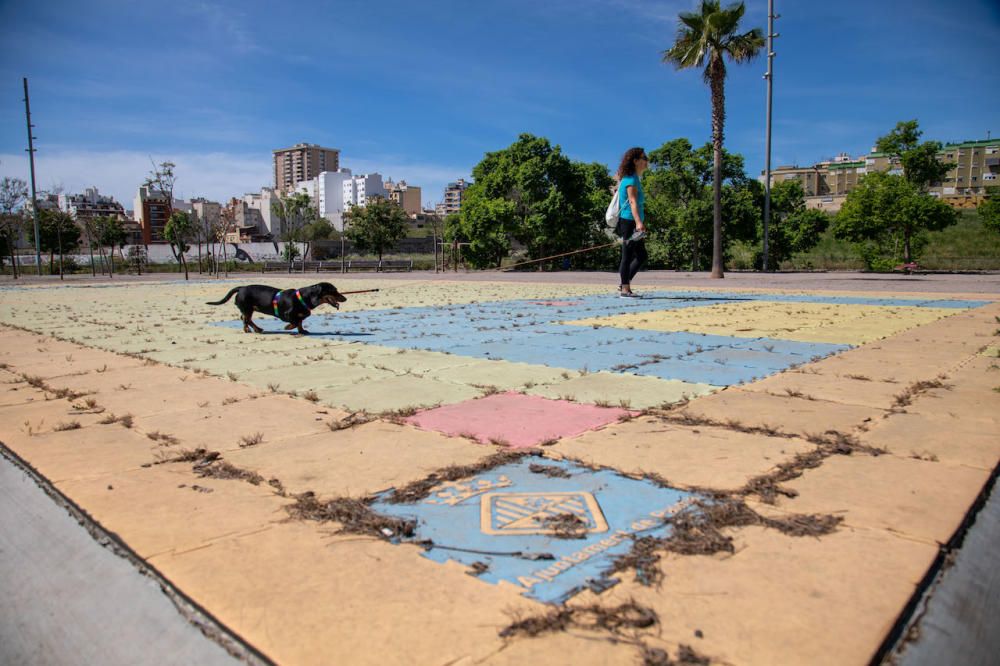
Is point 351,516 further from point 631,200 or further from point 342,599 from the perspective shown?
point 631,200

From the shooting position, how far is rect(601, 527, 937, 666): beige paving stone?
1408 mm

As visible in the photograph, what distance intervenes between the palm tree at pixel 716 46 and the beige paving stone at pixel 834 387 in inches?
701

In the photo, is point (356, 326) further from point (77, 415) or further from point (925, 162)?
point (925, 162)

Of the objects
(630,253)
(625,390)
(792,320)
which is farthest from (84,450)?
(630,253)

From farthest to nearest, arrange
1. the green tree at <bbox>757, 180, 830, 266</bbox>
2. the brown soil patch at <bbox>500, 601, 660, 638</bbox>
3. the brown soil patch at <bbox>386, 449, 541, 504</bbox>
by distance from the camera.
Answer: the green tree at <bbox>757, 180, 830, 266</bbox>, the brown soil patch at <bbox>386, 449, 541, 504</bbox>, the brown soil patch at <bbox>500, 601, 660, 638</bbox>

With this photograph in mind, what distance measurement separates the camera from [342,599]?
164 centimetres

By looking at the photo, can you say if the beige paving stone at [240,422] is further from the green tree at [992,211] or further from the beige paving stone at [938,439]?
the green tree at [992,211]

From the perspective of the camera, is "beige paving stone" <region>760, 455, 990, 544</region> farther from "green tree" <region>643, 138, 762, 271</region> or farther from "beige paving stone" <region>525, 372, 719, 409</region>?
"green tree" <region>643, 138, 762, 271</region>

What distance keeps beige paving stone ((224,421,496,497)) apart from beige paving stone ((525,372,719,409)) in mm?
1133

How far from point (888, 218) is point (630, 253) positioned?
2231cm

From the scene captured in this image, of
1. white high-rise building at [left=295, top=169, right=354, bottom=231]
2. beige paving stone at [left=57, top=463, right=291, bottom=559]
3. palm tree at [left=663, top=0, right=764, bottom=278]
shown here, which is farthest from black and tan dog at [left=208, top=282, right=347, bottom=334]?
white high-rise building at [left=295, top=169, right=354, bottom=231]

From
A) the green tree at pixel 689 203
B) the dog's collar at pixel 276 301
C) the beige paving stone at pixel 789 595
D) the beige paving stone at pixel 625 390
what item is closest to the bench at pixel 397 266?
the green tree at pixel 689 203

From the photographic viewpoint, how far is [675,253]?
126 ft

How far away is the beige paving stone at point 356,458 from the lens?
2.52 metres
